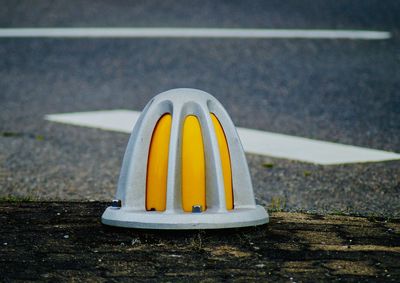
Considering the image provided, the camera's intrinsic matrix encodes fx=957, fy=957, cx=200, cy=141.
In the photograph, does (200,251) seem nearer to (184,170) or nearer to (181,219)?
(181,219)

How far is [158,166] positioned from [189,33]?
644 cm

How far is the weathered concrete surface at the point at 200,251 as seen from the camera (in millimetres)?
3486

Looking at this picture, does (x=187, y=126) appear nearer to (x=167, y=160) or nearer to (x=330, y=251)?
(x=167, y=160)

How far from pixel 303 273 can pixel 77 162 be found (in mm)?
2743

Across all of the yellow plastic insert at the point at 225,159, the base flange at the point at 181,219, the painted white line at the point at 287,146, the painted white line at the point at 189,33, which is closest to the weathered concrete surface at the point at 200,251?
the base flange at the point at 181,219

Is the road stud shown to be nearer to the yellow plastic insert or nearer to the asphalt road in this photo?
the yellow plastic insert

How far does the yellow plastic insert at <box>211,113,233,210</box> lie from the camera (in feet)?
13.4

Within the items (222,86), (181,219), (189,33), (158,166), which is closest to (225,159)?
(158,166)

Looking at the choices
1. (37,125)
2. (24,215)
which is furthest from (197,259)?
(37,125)

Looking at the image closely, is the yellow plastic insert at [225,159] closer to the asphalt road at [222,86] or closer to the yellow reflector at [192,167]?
the yellow reflector at [192,167]

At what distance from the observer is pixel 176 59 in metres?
9.18

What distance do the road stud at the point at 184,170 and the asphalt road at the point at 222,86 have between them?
866 millimetres

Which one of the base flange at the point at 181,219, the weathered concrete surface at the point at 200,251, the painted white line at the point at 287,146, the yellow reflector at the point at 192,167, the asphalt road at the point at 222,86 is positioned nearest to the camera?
the weathered concrete surface at the point at 200,251

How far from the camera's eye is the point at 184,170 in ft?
13.2
